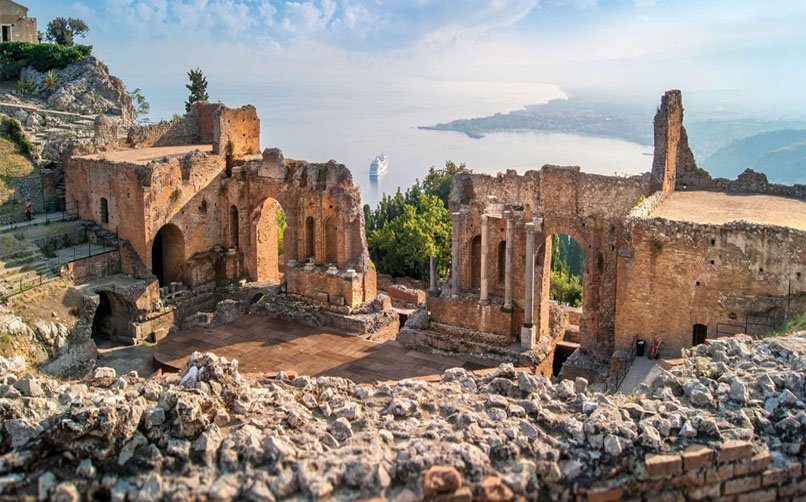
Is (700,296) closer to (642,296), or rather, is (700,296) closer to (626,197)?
(642,296)

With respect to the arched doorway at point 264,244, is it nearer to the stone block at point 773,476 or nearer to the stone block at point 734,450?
the stone block at point 734,450

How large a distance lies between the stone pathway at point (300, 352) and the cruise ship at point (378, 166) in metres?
49.5

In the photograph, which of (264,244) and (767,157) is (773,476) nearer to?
(264,244)

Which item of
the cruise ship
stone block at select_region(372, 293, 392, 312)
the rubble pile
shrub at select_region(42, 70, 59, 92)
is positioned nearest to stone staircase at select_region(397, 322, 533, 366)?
stone block at select_region(372, 293, 392, 312)

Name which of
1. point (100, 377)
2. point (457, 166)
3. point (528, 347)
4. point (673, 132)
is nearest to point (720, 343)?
point (100, 377)

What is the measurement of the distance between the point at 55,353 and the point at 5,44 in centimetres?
2499

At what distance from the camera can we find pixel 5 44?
39.9 metres

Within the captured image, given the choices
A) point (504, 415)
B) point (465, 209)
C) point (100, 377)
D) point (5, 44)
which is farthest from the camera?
point (5, 44)

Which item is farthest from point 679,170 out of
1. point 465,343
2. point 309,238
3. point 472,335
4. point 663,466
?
point 663,466

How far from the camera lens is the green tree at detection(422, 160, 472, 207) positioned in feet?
141

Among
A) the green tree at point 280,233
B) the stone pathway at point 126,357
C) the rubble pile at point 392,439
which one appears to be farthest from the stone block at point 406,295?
the rubble pile at point 392,439

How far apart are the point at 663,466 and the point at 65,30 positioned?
1752 inches

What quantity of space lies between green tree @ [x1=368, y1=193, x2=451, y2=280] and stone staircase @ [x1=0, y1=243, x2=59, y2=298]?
14967mm

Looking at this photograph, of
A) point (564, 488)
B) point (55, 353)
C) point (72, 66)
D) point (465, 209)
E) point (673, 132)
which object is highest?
point (72, 66)
